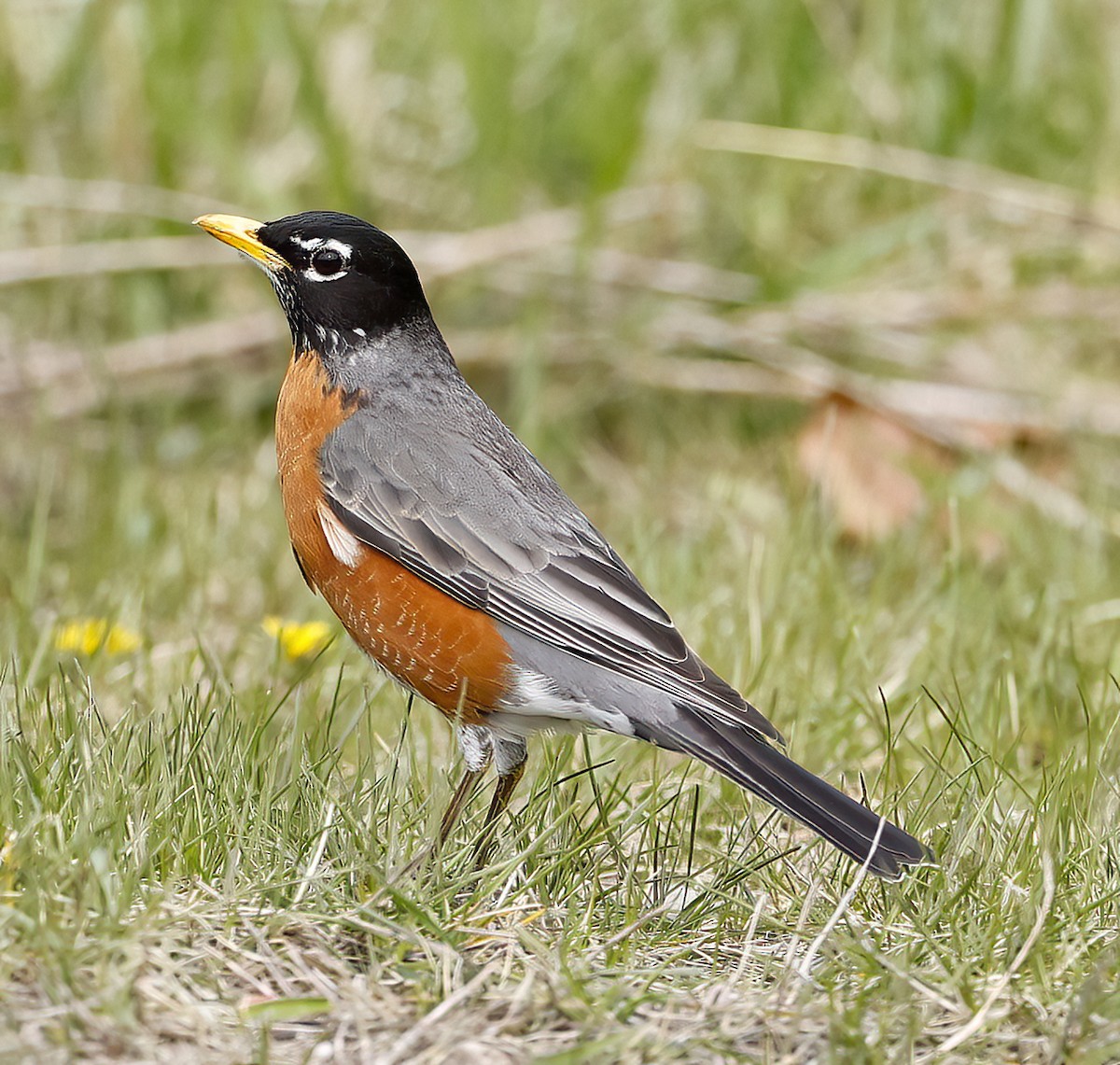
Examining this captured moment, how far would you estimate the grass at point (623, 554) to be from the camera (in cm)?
271

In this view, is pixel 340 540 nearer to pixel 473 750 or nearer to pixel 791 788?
pixel 473 750

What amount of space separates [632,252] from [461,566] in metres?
3.96

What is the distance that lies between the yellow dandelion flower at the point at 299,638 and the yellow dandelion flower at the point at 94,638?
382 mm

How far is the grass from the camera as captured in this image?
271 cm

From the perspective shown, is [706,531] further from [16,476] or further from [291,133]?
[291,133]

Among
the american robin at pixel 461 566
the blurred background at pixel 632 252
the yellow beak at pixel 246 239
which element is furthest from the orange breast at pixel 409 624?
the blurred background at pixel 632 252

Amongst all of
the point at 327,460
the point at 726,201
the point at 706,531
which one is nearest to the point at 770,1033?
the point at 327,460

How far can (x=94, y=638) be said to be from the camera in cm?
434

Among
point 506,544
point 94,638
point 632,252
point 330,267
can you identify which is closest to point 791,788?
point 506,544

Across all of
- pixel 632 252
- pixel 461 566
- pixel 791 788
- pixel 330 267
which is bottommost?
pixel 791 788

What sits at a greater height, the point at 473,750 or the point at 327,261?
the point at 327,261

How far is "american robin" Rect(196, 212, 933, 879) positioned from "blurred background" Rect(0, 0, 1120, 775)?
135 centimetres

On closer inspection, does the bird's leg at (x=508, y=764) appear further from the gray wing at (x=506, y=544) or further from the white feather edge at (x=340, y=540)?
the white feather edge at (x=340, y=540)

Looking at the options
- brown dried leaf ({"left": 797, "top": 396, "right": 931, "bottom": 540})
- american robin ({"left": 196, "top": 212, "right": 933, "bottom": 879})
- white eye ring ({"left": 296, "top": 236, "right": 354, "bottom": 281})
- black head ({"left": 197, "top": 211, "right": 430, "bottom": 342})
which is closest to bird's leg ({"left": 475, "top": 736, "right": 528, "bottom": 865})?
american robin ({"left": 196, "top": 212, "right": 933, "bottom": 879})
